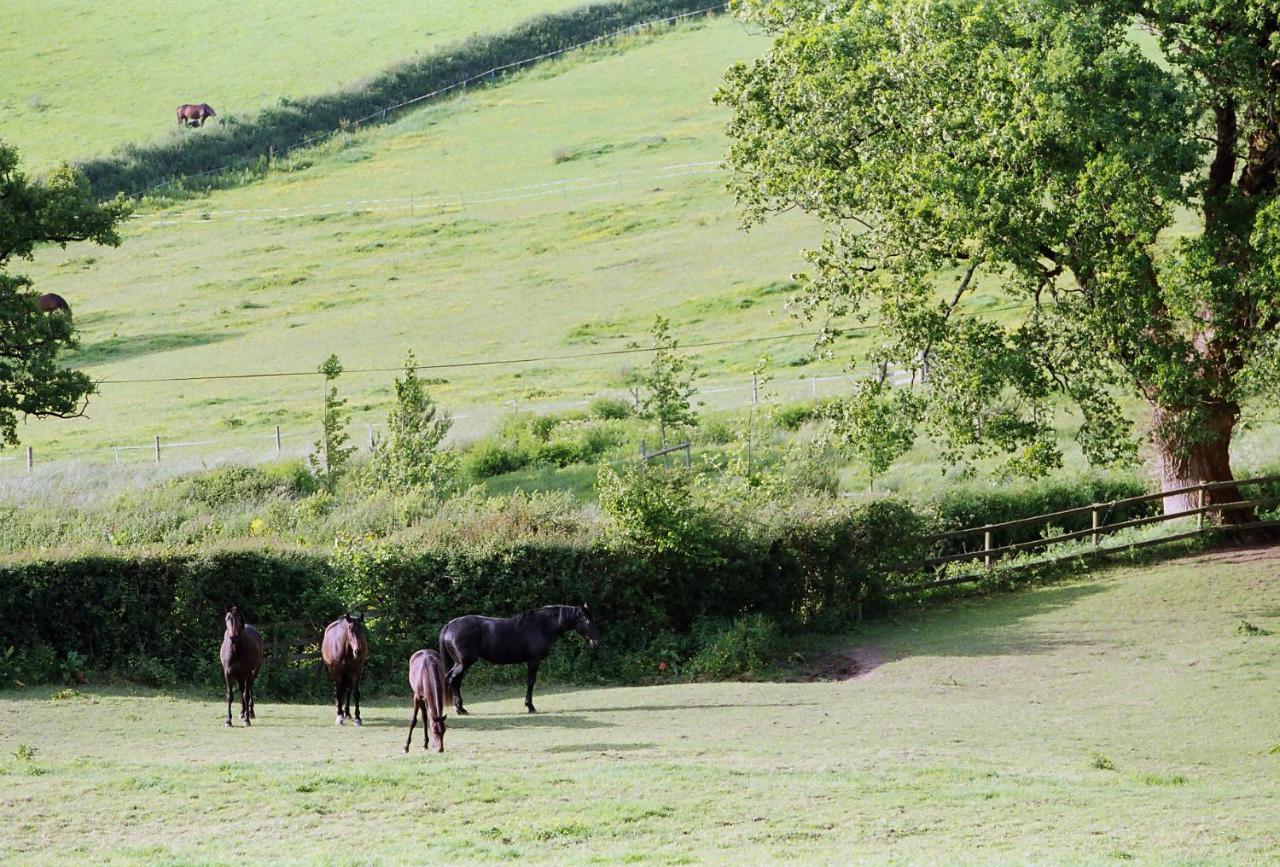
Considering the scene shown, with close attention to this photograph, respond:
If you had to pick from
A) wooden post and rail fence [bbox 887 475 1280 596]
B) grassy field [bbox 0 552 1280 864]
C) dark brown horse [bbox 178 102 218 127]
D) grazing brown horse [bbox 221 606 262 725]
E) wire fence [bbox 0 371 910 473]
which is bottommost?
grassy field [bbox 0 552 1280 864]

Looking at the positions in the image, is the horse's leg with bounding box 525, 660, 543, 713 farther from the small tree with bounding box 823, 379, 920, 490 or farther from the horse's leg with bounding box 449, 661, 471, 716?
the small tree with bounding box 823, 379, 920, 490

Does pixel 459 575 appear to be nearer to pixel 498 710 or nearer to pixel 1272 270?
pixel 498 710

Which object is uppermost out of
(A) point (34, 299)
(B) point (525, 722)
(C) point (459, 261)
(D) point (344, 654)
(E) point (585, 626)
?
(C) point (459, 261)

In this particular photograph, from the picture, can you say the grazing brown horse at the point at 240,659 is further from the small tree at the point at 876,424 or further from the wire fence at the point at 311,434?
the wire fence at the point at 311,434

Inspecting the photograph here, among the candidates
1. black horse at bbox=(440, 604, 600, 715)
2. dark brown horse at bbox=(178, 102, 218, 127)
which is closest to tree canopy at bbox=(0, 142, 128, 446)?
black horse at bbox=(440, 604, 600, 715)

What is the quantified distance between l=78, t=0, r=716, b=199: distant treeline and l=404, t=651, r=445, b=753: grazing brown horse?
84.3 metres

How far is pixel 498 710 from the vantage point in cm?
2202

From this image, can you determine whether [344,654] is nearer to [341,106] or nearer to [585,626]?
[585,626]

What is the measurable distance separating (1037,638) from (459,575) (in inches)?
421

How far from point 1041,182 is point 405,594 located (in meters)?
14.3

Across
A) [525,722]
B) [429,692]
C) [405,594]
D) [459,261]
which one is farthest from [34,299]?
[459,261]

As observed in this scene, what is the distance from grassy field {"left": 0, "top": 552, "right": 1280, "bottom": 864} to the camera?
42.0 feet

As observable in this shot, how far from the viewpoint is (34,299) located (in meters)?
36.3

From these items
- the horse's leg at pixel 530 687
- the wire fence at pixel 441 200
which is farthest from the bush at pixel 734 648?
the wire fence at pixel 441 200
